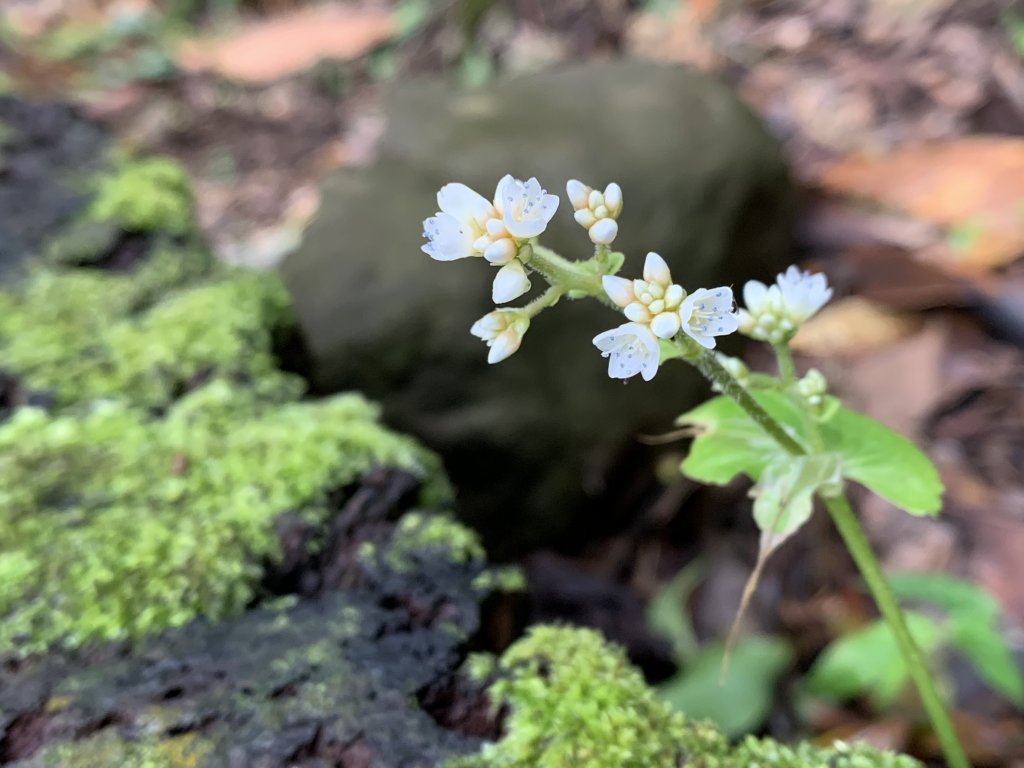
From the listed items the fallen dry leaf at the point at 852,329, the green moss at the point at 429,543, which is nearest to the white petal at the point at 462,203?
the green moss at the point at 429,543

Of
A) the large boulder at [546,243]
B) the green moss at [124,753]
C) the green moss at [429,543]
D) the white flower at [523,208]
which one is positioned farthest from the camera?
the large boulder at [546,243]

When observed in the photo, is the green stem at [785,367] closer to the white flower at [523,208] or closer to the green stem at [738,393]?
the green stem at [738,393]

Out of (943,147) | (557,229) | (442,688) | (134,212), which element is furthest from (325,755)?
(943,147)

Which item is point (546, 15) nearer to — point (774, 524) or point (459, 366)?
point (459, 366)

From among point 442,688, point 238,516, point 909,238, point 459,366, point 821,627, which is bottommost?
point 821,627

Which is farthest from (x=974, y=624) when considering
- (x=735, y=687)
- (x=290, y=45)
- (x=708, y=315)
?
(x=290, y=45)

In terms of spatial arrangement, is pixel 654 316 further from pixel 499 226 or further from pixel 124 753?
pixel 124 753

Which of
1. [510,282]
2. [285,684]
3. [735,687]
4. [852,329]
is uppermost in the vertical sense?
[510,282]
